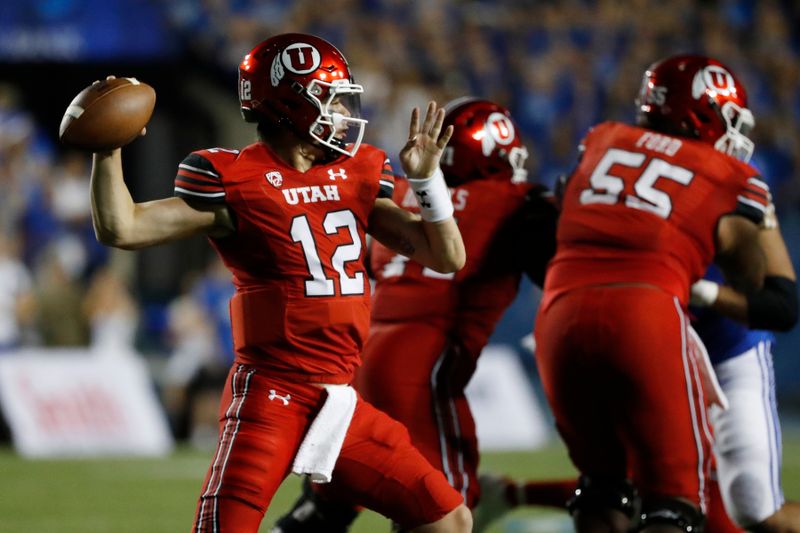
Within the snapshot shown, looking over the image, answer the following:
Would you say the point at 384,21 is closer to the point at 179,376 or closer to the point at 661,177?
the point at 179,376

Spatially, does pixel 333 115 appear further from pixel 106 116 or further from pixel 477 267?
pixel 477 267

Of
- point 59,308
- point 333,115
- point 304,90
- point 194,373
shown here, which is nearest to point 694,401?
point 333,115

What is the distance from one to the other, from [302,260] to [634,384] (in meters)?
1.12

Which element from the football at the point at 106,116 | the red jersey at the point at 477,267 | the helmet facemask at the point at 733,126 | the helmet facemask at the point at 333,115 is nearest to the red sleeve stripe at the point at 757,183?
the helmet facemask at the point at 733,126

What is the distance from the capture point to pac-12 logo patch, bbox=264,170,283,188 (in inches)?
154

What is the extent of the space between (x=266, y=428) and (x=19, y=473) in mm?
6012

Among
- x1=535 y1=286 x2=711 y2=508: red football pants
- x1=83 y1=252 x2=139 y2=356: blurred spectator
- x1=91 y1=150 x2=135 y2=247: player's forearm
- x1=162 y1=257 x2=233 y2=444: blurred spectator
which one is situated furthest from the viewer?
x1=83 y1=252 x2=139 y2=356: blurred spectator

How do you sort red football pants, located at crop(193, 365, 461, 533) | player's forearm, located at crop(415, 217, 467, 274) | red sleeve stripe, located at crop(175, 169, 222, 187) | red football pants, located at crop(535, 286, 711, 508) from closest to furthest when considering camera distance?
red football pants, located at crop(193, 365, 461, 533) → red sleeve stripe, located at crop(175, 169, 222, 187) → player's forearm, located at crop(415, 217, 467, 274) → red football pants, located at crop(535, 286, 711, 508)

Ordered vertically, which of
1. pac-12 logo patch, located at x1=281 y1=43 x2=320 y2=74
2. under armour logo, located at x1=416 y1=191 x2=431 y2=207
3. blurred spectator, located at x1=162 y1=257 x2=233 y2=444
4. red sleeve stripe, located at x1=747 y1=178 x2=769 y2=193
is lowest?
blurred spectator, located at x1=162 y1=257 x2=233 y2=444

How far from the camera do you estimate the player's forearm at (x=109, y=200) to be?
3.62 meters

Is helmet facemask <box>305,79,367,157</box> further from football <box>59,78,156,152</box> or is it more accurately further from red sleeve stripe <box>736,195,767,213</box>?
red sleeve stripe <box>736,195,767,213</box>

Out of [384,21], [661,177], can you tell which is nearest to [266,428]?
[661,177]

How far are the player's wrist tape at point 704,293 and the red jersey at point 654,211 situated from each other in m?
0.04

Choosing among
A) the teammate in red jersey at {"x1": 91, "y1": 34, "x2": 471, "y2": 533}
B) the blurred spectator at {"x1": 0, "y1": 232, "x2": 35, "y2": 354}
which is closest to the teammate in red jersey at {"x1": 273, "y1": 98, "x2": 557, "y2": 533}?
the teammate in red jersey at {"x1": 91, "y1": 34, "x2": 471, "y2": 533}
